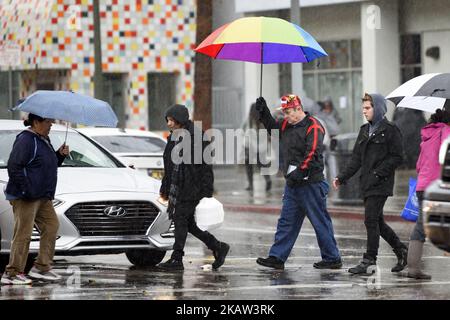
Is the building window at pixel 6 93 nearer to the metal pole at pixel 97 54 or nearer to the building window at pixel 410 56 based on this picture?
the metal pole at pixel 97 54

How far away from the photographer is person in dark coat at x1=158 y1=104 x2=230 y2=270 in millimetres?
12984

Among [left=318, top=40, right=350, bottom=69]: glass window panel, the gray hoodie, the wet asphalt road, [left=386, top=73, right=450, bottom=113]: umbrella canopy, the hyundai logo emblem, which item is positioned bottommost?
the wet asphalt road

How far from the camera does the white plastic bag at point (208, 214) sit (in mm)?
14227

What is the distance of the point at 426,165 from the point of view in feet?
38.9

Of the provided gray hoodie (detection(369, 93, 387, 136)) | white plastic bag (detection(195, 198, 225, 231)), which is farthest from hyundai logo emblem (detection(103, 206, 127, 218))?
gray hoodie (detection(369, 93, 387, 136))

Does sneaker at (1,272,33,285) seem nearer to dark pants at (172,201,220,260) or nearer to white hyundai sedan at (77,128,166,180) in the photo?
dark pants at (172,201,220,260)

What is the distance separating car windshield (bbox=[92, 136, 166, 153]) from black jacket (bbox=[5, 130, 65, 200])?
7.90 meters

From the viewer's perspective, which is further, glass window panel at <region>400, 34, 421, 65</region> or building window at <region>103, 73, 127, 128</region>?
building window at <region>103, 73, 127, 128</region>

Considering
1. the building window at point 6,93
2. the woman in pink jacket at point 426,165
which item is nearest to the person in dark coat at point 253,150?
the building window at point 6,93

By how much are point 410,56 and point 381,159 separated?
748 inches

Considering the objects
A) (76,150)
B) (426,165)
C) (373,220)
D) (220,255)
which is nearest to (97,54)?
(76,150)
